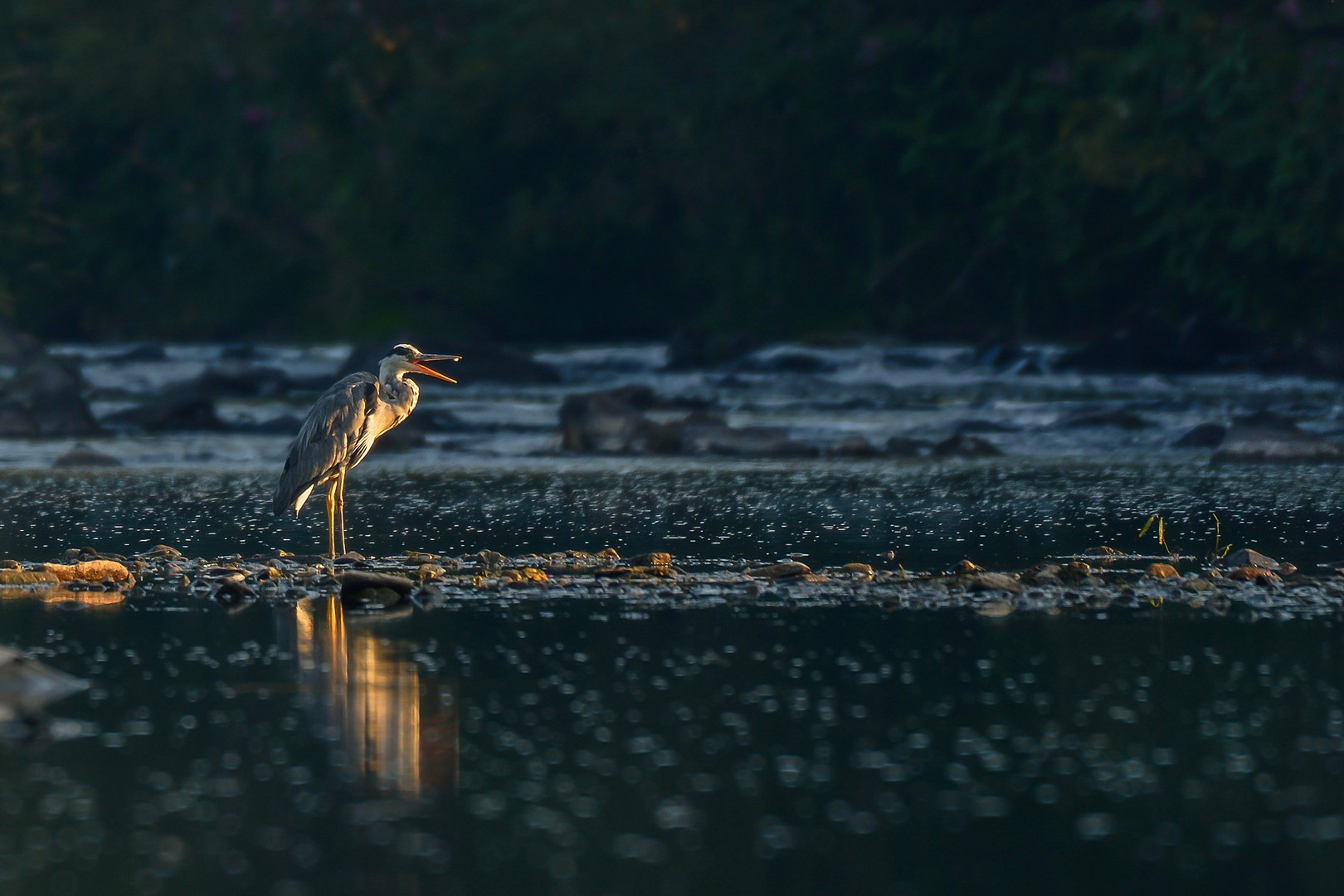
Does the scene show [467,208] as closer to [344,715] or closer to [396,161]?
[396,161]

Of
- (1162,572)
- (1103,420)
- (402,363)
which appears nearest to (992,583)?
(1162,572)

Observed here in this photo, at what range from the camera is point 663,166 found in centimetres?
3203

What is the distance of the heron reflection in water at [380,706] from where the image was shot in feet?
15.7

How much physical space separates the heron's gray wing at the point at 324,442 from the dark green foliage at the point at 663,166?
611 inches

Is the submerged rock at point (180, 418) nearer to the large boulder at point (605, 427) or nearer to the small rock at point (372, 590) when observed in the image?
the large boulder at point (605, 427)

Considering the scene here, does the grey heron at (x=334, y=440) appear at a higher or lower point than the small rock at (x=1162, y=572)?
higher

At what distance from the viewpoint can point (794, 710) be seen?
5465 millimetres

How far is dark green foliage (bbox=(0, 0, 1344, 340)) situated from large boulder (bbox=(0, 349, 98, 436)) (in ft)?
42.7

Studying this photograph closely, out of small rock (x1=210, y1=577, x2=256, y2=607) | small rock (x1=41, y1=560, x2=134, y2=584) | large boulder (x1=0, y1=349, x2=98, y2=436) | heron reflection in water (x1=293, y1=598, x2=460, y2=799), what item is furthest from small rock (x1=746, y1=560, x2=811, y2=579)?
large boulder (x1=0, y1=349, x2=98, y2=436)

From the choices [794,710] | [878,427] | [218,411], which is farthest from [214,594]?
[218,411]

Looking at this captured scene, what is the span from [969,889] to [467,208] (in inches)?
1198

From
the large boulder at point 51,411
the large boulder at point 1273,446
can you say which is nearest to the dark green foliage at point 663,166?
the large boulder at point 1273,446

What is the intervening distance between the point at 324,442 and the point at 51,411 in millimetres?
9028

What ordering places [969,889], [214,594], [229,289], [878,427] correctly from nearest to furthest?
[969,889], [214,594], [878,427], [229,289]
